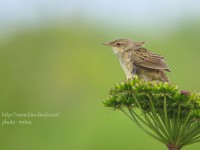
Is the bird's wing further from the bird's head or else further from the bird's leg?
A: the bird's head

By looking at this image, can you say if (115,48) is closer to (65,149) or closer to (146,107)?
(146,107)

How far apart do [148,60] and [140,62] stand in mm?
187

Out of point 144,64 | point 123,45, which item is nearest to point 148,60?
point 144,64

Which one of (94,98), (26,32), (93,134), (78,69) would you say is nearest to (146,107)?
(93,134)

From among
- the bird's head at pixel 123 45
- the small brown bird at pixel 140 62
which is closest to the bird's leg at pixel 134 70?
the small brown bird at pixel 140 62

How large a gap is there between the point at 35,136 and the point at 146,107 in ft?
61.3

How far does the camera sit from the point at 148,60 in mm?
7176

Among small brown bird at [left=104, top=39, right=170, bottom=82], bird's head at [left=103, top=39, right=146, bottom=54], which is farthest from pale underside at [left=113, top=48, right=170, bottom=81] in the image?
bird's head at [left=103, top=39, right=146, bottom=54]

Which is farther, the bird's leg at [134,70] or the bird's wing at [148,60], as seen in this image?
the bird's leg at [134,70]

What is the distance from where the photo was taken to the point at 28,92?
28.8 metres

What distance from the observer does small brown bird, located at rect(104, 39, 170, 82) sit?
7041 millimetres

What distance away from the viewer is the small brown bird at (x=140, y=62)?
7041 millimetres

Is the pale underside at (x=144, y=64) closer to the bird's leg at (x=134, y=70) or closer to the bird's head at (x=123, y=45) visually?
the bird's leg at (x=134, y=70)

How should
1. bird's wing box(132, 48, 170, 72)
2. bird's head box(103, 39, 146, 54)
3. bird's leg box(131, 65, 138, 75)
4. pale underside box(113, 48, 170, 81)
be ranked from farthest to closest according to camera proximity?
bird's head box(103, 39, 146, 54) < bird's leg box(131, 65, 138, 75) < pale underside box(113, 48, 170, 81) < bird's wing box(132, 48, 170, 72)
